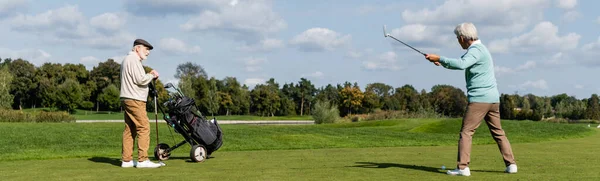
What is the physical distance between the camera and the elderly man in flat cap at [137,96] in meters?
8.75

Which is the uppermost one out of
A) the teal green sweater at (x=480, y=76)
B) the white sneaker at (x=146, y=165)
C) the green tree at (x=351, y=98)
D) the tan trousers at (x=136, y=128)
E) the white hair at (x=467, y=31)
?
the green tree at (x=351, y=98)

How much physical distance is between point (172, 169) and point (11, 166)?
286cm

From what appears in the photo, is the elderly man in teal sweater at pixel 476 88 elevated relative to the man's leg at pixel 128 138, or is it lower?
elevated

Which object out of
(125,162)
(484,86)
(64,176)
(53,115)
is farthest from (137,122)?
(53,115)

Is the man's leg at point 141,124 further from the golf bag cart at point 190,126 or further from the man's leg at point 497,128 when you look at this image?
the man's leg at point 497,128

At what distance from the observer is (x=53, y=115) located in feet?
119

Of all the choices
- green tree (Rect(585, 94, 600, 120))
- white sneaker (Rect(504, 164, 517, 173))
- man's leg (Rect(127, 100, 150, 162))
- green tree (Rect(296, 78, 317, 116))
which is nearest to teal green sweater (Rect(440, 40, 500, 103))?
white sneaker (Rect(504, 164, 517, 173))

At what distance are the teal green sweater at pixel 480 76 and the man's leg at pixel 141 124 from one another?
4.71m

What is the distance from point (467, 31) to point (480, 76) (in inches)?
25.2

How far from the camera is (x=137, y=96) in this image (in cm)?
888

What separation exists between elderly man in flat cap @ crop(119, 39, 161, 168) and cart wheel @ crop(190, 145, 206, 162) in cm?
65

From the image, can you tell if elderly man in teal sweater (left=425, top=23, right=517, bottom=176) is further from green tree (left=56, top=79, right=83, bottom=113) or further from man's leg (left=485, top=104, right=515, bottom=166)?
green tree (left=56, top=79, right=83, bottom=113)

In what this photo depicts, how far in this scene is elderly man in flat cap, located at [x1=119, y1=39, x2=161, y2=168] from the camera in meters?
8.75

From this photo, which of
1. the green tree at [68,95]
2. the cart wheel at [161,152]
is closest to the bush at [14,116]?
the cart wheel at [161,152]
